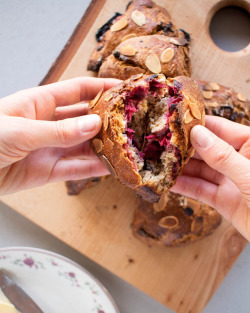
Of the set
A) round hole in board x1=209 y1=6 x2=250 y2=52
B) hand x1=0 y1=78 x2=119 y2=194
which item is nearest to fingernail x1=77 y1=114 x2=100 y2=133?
hand x1=0 y1=78 x2=119 y2=194

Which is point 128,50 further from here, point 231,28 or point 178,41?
point 231,28

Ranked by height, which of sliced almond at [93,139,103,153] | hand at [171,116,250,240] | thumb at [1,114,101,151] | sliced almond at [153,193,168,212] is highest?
thumb at [1,114,101,151]

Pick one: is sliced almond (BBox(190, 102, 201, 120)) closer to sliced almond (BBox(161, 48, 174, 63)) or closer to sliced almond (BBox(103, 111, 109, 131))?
sliced almond (BBox(103, 111, 109, 131))

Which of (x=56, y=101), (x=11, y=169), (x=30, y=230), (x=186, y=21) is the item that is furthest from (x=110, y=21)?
(x=30, y=230)

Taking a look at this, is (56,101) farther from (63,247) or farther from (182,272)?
(182,272)

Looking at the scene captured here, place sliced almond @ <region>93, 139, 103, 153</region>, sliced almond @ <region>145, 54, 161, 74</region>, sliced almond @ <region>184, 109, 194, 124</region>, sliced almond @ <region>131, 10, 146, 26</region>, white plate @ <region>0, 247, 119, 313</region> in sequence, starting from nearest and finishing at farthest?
sliced almond @ <region>184, 109, 194, 124</region>, sliced almond @ <region>93, 139, 103, 153</region>, sliced almond @ <region>145, 54, 161, 74</region>, sliced almond @ <region>131, 10, 146, 26</region>, white plate @ <region>0, 247, 119, 313</region>

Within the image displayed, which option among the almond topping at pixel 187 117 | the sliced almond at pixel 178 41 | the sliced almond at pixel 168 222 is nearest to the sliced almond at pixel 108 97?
the almond topping at pixel 187 117

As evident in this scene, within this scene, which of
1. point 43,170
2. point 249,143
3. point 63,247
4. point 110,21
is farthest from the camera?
point 63,247
